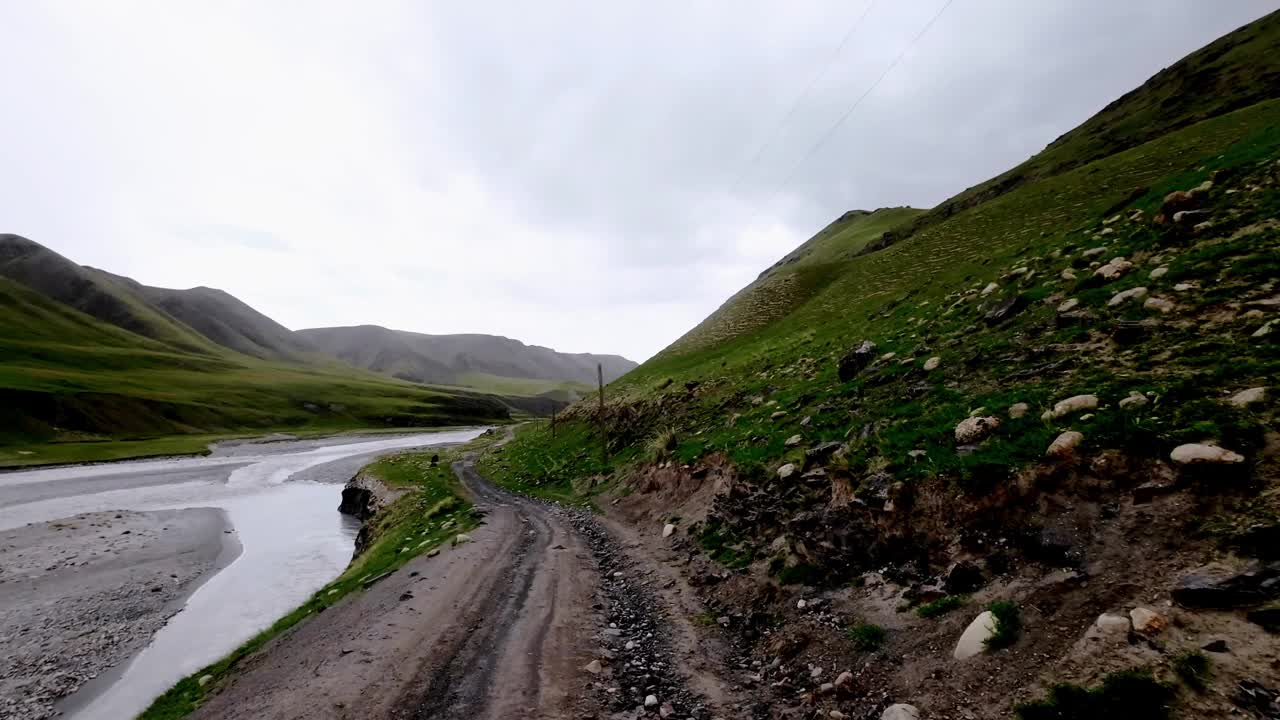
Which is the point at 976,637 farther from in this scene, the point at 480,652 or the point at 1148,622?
the point at 480,652

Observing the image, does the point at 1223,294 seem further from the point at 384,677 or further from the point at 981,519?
the point at 384,677

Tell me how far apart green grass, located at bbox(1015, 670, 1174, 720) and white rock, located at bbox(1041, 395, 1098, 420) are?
19.8 ft

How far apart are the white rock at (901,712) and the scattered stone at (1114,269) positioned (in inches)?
601

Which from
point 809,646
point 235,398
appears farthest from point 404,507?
point 235,398

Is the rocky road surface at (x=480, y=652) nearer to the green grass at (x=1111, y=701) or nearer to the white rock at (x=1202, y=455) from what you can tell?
the green grass at (x=1111, y=701)

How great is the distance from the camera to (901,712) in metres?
7.72

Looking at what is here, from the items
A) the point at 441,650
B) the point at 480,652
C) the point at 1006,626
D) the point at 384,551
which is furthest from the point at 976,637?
the point at 384,551

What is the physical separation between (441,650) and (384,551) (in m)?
14.3

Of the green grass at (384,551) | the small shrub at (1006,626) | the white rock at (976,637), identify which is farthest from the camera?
the green grass at (384,551)

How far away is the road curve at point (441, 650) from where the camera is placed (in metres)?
10.5

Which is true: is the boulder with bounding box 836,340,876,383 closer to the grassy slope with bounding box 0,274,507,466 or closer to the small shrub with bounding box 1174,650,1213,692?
the small shrub with bounding box 1174,650,1213,692

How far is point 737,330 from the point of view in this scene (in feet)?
204

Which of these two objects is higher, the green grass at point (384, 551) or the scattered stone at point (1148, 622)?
the scattered stone at point (1148, 622)

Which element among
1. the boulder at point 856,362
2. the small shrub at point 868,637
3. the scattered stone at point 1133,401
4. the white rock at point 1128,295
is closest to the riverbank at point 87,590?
the small shrub at point 868,637
